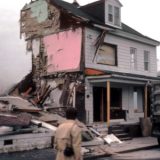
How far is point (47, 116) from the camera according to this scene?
18.2 meters

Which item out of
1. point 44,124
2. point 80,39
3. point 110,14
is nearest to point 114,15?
point 110,14

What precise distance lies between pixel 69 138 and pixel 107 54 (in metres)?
16.8

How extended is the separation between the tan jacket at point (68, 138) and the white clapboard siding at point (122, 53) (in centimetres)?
1488

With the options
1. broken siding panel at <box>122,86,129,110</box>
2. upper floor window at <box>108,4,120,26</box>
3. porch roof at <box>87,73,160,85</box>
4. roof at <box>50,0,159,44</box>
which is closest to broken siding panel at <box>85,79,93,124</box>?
porch roof at <box>87,73,160,85</box>

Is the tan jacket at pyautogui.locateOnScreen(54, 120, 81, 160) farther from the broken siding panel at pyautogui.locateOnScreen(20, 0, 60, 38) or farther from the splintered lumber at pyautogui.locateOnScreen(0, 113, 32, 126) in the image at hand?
the broken siding panel at pyautogui.locateOnScreen(20, 0, 60, 38)

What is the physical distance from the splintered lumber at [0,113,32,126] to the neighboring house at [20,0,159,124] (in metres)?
6.01

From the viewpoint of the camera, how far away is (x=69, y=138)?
266 inches

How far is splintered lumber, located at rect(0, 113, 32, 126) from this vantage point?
14766 millimetres

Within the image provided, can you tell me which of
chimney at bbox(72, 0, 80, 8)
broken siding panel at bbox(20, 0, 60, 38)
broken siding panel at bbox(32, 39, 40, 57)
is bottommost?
broken siding panel at bbox(32, 39, 40, 57)

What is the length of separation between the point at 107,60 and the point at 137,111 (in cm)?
449

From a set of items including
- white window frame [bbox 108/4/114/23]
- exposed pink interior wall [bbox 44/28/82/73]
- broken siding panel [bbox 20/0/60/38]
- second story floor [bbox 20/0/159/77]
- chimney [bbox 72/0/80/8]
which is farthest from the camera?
chimney [bbox 72/0/80/8]

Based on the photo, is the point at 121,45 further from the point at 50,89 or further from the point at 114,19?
the point at 50,89

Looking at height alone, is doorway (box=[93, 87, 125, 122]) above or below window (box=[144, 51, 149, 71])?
below

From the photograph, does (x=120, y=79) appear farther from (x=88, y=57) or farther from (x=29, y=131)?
(x=29, y=131)
